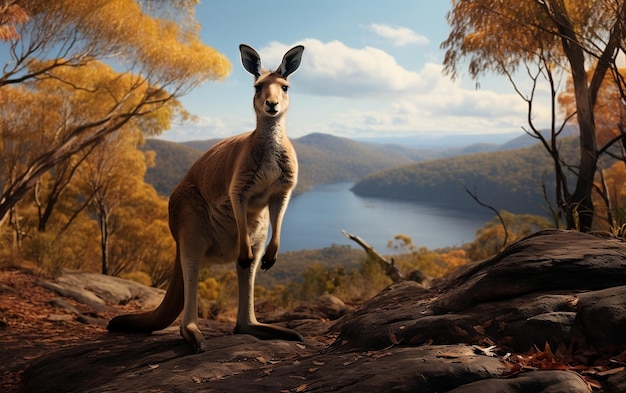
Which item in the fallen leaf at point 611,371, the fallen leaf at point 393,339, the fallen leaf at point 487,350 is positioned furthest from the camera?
the fallen leaf at point 393,339

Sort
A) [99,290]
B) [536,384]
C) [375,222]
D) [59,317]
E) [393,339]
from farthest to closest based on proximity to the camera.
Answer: [375,222] → [99,290] → [59,317] → [393,339] → [536,384]

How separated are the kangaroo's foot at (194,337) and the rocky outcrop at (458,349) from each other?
0.10 m

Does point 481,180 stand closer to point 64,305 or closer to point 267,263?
point 64,305

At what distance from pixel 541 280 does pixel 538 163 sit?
9676cm

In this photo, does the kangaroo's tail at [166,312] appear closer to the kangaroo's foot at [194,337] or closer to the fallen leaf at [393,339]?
the kangaroo's foot at [194,337]

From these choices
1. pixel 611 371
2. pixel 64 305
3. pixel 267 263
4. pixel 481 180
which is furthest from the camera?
pixel 481 180

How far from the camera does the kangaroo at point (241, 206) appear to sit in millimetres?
4480

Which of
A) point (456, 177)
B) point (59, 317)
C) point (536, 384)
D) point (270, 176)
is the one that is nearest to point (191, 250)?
point (270, 176)

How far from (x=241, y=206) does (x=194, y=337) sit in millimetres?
1326

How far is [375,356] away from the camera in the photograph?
361 cm

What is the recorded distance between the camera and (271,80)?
4469mm

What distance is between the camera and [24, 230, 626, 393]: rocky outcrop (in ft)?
9.63

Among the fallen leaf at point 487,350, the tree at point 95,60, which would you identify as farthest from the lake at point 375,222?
the fallen leaf at point 487,350

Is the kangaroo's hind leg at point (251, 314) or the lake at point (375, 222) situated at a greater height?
the kangaroo's hind leg at point (251, 314)
